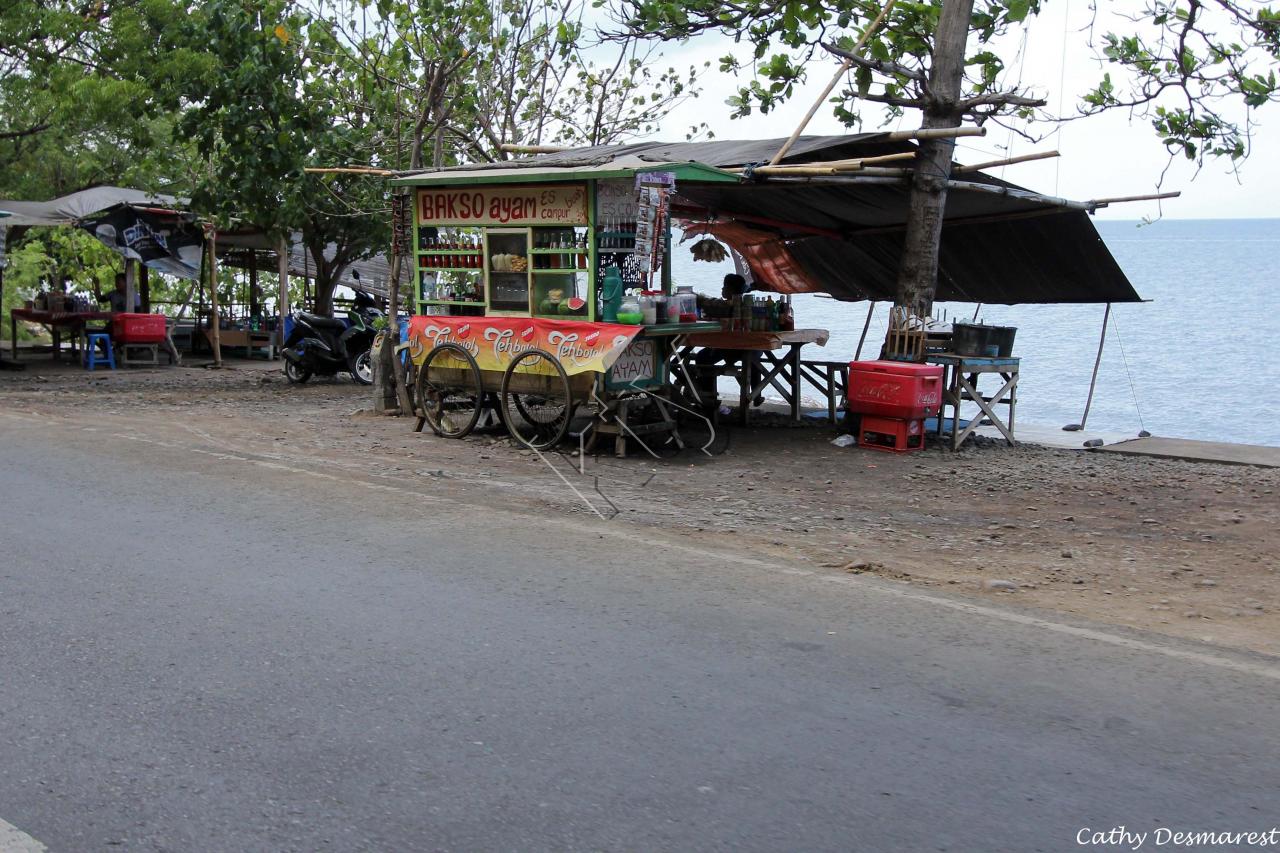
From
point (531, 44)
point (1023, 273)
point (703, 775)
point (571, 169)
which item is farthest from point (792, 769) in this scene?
point (531, 44)

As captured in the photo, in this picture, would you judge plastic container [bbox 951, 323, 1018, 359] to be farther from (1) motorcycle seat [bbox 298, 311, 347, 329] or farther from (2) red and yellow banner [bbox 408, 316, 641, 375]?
(1) motorcycle seat [bbox 298, 311, 347, 329]

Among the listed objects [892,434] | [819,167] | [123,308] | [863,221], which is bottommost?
[892,434]

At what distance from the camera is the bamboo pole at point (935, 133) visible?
32.7 ft

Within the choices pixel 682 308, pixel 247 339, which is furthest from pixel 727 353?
pixel 247 339

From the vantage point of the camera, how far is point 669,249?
11039 mm

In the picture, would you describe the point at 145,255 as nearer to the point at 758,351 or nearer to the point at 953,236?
the point at 758,351

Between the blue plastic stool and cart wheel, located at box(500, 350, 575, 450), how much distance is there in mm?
11325

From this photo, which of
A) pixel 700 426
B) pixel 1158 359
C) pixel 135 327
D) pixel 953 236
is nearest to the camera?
pixel 700 426

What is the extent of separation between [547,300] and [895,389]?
353 centimetres

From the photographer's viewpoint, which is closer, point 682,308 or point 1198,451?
point 682,308

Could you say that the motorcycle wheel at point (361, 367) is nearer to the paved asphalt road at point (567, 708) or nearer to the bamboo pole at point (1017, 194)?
the bamboo pole at point (1017, 194)

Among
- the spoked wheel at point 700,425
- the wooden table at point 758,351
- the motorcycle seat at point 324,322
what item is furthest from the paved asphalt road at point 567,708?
the motorcycle seat at point 324,322

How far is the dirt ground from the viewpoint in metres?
6.46

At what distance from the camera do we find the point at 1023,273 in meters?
14.2
